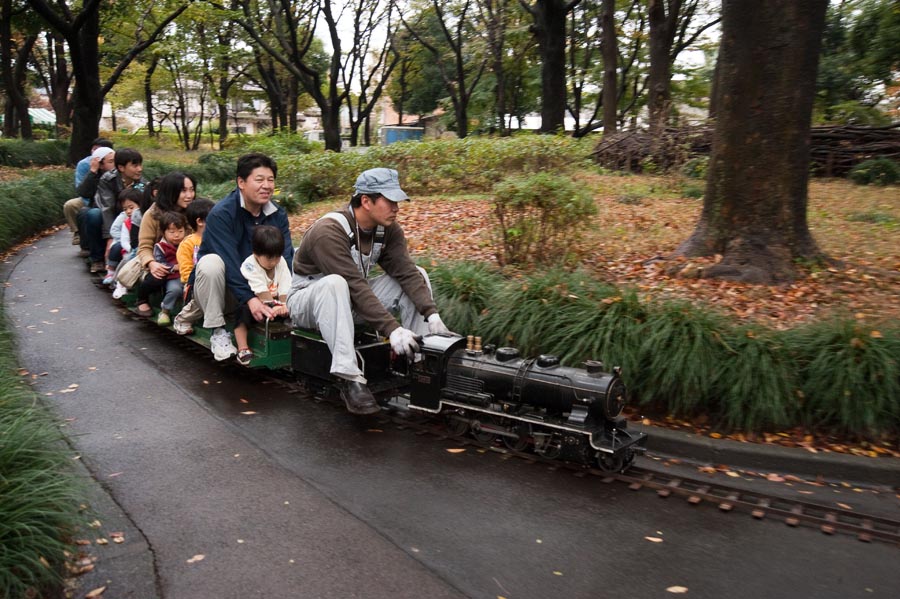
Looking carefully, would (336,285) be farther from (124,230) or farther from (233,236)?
(124,230)

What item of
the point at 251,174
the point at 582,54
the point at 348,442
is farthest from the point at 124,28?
the point at 348,442

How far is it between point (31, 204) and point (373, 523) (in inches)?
555

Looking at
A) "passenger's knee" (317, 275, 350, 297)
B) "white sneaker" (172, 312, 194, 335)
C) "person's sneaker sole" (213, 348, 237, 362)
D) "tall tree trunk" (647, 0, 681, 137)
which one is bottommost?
"person's sneaker sole" (213, 348, 237, 362)

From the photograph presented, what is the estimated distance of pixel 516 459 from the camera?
518cm

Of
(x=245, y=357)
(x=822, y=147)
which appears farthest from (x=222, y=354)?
(x=822, y=147)

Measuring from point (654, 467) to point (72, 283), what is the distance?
879 cm

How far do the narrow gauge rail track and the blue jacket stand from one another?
1798 mm

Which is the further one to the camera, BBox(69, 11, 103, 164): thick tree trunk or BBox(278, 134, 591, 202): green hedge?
BBox(69, 11, 103, 164): thick tree trunk

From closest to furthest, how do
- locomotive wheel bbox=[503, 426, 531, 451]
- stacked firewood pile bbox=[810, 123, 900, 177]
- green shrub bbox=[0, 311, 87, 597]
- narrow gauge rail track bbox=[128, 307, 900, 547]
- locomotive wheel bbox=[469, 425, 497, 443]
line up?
1. green shrub bbox=[0, 311, 87, 597]
2. narrow gauge rail track bbox=[128, 307, 900, 547]
3. locomotive wheel bbox=[503, 426, 531, 451]
4. locomotive wheel bbox=[469, 425, 497, 443]
5. stacked firewood pile bbox=[810, 123, 900, 177]

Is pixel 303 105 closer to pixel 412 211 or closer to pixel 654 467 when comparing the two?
pixel 412 211

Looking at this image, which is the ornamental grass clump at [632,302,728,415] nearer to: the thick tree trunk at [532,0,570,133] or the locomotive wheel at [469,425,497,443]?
the locomotive wheel at [469,425,497,443]

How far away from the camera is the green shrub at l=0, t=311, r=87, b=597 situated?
309cm

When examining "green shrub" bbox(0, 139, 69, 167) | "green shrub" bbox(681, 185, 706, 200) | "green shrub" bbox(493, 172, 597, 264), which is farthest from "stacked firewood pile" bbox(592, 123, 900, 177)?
"green shrub" bbox(0, 139, 69, 167)

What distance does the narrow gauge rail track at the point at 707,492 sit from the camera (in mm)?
4332
